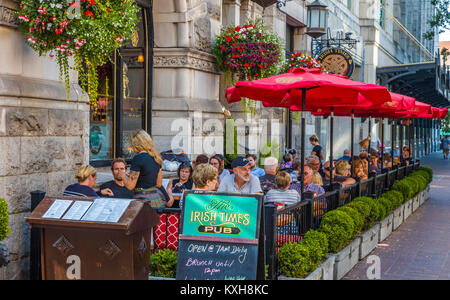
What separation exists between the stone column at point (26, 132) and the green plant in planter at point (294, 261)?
2766 mm

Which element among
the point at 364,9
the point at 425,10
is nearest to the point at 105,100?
the point at 364,9

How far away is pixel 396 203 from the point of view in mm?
12484

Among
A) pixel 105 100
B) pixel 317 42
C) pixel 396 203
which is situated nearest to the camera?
pixel 105 100

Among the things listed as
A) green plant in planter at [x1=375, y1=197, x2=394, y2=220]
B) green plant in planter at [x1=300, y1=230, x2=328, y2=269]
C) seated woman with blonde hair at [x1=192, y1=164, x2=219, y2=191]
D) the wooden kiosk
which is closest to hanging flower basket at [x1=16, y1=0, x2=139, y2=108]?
seated woman with blonde hair at [x1=192, y1=164, x2=219, y2=191]

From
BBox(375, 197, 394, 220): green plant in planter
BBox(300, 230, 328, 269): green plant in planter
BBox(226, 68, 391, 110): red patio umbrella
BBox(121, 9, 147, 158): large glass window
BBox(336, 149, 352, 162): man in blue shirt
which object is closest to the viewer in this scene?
BBox(300, 230, 328, 269): green plant in planter

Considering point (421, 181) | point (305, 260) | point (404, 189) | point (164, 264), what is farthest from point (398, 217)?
point (164, 264)

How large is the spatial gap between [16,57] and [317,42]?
1553cm

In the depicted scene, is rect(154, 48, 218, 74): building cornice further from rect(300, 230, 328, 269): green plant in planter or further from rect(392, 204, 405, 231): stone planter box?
rect(300, 230, 328, 269): green plant in planter

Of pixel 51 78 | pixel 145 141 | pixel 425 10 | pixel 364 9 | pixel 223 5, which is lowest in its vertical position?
pixel 145 141

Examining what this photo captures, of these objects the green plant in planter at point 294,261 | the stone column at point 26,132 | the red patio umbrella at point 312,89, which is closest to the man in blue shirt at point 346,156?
the red patio umbrella at point 312,89

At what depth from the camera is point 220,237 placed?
582cm

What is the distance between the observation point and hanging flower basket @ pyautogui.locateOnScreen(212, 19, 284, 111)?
12195mm

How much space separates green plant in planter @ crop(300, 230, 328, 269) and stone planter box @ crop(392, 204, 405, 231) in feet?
16.2
